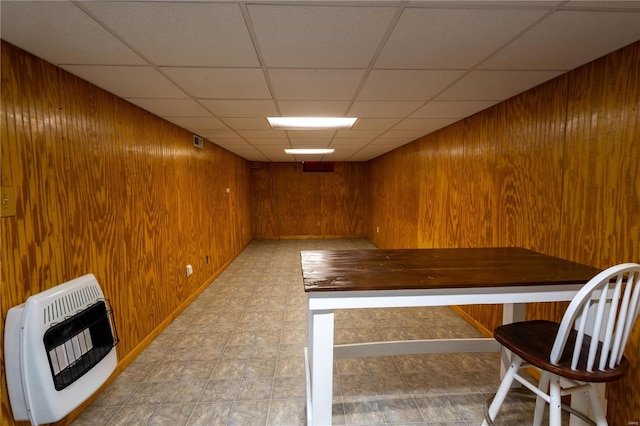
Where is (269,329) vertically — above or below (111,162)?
below

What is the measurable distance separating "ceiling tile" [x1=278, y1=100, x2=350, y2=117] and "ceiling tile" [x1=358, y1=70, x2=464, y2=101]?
278 mm

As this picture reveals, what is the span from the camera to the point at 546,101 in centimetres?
207

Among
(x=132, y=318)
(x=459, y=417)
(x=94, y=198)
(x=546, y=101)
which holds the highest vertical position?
(x=546, y=101)

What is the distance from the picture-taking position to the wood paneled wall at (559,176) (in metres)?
1.55

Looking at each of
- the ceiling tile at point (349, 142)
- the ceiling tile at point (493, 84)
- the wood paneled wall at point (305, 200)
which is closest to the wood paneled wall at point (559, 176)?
the ceiling tile at point (493, 84)

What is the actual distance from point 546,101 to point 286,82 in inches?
74.1

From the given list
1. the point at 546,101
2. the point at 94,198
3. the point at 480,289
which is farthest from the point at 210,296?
the point at 546,101

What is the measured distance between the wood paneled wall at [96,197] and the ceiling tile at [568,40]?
2.59 m

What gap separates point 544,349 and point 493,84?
1.73 m

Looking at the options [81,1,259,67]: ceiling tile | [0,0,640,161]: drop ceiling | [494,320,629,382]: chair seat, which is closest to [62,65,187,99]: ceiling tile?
[0,0,640,161]: drop ceiling

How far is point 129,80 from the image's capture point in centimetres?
193

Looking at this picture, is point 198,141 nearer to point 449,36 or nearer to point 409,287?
point 449,36

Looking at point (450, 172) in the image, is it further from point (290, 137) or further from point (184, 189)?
point (184, 189)

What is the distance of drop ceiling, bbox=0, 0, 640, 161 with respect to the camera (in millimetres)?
1187
